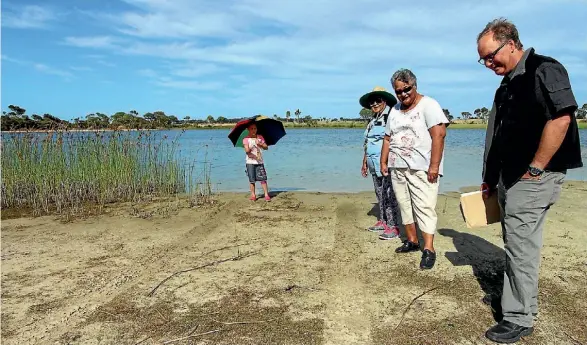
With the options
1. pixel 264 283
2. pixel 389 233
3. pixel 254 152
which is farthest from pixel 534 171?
pixel 254 152

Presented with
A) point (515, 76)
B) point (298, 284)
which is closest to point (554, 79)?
point (515, 76)

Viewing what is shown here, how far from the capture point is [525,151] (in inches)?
103

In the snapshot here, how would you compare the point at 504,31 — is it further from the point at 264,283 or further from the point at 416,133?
the point at 264,283

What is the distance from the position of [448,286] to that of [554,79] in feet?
6.19

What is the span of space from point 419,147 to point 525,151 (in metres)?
1.35

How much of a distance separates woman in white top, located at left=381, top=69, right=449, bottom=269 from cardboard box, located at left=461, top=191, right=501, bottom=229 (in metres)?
0.75

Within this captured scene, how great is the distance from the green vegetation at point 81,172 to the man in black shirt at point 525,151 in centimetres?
572

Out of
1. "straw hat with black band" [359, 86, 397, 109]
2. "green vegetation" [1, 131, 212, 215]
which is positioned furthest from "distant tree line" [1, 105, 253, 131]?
"straw hat with black band" [359, 86, 397, 109]

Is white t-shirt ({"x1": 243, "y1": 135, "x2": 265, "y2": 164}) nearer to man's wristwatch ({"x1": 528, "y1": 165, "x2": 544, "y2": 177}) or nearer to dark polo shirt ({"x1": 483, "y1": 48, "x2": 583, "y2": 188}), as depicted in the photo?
dark polo shirt ({"x1": 483, "y1": 48, "x2": 583, "y2": 188})

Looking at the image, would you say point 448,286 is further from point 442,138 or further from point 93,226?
point 93,226

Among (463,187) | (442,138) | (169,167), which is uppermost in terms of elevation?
(442,138)

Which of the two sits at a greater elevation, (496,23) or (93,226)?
(496,23)

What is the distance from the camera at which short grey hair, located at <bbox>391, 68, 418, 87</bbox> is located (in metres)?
3.85

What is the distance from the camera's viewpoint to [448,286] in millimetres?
3594
